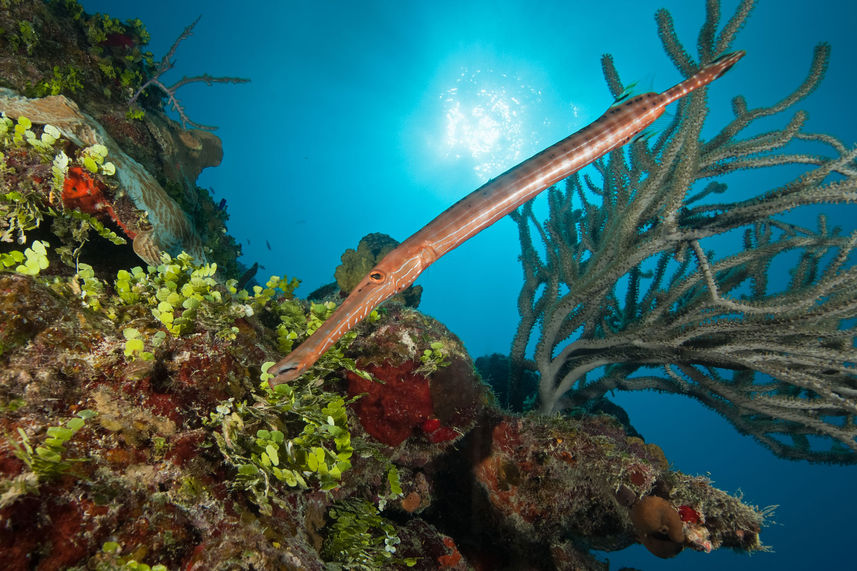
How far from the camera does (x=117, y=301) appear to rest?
8.32 ft

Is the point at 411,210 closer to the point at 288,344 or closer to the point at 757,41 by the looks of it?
the point at 757,41

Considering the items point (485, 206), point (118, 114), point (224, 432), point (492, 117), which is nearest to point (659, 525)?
point (485, 206)

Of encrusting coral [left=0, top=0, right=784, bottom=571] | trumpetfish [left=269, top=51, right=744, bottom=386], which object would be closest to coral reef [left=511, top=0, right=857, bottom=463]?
trumpetfish [left=269, top=51, right=744, bottom=386]

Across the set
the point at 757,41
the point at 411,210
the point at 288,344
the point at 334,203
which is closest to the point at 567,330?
the point at 288,344

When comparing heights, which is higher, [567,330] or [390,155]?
[390,155]

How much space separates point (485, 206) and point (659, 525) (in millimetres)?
4065

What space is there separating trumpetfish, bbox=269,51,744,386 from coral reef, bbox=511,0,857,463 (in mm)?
1739

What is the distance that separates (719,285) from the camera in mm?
6969

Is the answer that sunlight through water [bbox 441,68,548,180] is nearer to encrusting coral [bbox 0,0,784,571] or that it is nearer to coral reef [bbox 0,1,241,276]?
coral reef [bbox 0,1,241,276]

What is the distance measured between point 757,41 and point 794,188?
6494 centimetres

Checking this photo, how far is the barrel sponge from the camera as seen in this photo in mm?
3852

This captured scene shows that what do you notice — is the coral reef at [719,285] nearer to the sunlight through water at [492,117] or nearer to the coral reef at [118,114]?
the coral reef at [118,114]

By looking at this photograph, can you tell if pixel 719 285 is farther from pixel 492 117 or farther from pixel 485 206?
pixel 492 117

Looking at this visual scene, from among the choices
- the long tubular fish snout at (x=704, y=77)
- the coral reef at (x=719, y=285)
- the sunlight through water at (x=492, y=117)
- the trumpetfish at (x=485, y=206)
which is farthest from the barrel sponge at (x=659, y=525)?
the sunlight through water at (x=492, y=117)
